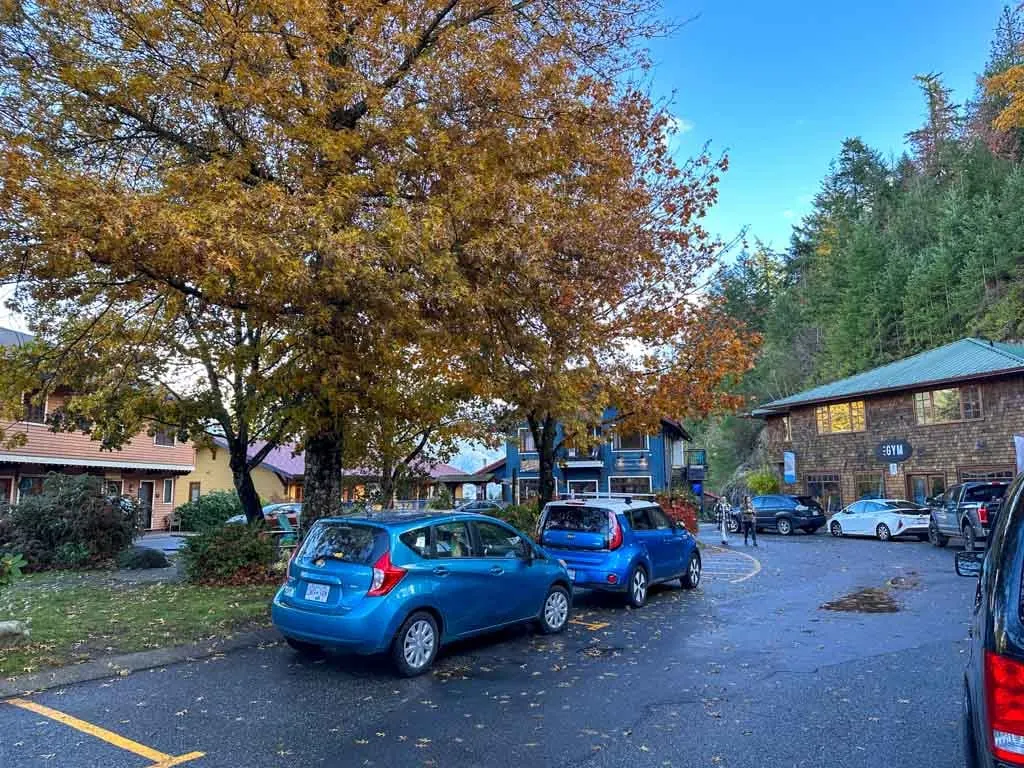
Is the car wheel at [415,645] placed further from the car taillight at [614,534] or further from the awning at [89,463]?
the awning at [89,463]

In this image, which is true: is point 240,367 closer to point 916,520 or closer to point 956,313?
point 916,520

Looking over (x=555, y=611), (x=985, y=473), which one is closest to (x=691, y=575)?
(x=555, y=611)

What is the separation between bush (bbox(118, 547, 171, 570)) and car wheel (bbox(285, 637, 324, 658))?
913 cm

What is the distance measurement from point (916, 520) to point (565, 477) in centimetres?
2333

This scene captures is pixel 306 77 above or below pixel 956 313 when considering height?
below

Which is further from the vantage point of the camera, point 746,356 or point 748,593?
point 746,356

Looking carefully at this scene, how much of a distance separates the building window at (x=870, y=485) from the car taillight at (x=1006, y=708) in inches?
1264

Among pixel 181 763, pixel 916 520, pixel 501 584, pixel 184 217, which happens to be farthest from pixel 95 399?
pixel 916 520

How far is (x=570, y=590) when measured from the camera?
9195mm

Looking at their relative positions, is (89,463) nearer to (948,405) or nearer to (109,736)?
(109,736)

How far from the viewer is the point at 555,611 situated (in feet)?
29.0

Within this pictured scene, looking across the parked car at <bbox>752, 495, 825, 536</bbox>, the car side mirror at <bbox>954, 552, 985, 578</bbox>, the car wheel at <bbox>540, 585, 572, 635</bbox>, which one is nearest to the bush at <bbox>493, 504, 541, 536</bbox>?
the car wheel at <bbox>540, 585, 572, 635</bbox>

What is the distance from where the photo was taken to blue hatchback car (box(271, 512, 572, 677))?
21.8 feet

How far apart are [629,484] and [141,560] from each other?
107 feet
